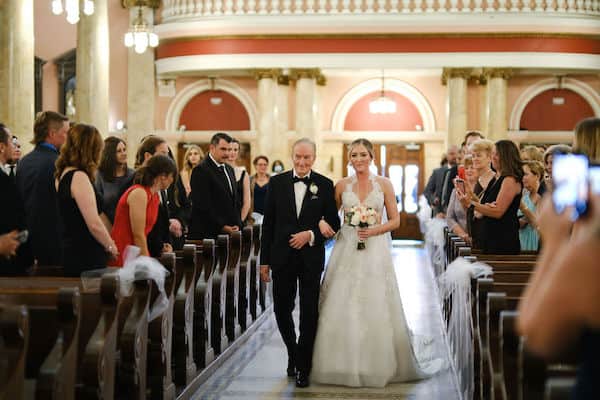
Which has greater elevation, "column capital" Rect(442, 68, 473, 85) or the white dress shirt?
"column capital" Rect(442, 68, 473, 85)

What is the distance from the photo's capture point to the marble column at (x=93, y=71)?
45.6ft

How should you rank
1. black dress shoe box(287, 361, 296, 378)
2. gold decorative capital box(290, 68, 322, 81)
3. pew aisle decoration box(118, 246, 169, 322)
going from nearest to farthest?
pew aisle decoration box(118, 246, 169, 322), black dress shoe box(287, 361, 296, 378), gold decorative capital box(290, 68, 322, 81)

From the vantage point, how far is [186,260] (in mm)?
6094

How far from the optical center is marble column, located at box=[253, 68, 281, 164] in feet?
61.4

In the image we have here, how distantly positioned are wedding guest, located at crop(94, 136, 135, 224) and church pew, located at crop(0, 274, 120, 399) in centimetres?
223

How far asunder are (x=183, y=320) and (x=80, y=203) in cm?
107

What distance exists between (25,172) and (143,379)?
1.82 m

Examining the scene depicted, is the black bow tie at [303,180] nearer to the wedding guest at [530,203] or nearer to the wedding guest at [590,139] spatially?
the wedding guest at [530,203]

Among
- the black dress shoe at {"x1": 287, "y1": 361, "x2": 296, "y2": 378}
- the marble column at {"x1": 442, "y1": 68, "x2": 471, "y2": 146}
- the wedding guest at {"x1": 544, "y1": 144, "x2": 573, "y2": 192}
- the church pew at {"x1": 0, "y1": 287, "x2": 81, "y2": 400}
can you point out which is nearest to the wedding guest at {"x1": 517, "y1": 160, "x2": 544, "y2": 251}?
the wedding guest at {"x1": 544, "y1": 144, "x2": 573, "y2": 192}

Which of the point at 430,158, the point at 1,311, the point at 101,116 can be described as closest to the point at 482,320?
the point at 1,311

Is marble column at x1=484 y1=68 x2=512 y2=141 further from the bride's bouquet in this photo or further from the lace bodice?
the bride's bouquet

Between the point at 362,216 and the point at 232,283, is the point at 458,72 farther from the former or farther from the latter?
the point at 362,216

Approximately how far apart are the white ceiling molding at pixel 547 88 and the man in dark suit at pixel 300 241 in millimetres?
13259

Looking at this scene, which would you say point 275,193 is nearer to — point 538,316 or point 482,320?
point 482,320
